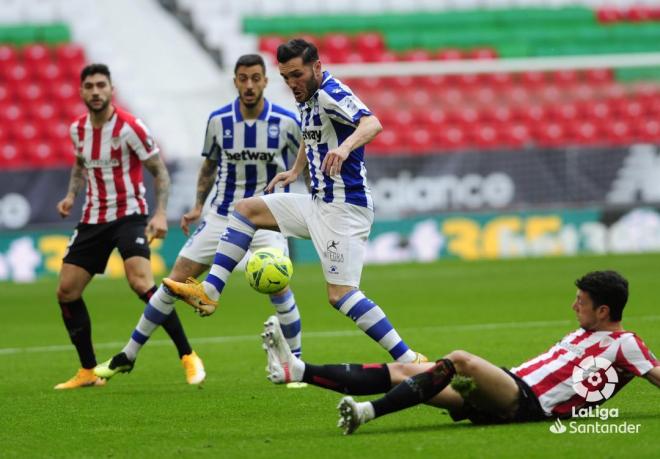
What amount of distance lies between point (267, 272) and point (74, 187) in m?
2.72

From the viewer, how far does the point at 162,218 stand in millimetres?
8922

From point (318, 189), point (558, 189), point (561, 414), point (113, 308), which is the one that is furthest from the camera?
point (558, 189)

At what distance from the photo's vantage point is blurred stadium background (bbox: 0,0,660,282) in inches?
809

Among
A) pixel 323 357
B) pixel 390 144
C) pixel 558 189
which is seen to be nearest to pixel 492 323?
pixel 323 357

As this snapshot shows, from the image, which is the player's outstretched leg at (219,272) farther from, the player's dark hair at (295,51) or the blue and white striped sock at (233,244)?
the player's dark hair at (295,51)

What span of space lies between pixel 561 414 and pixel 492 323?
5721 mm

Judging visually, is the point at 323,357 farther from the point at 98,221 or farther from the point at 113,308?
the point at 113,308

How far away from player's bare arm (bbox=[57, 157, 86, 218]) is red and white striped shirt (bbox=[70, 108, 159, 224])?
168mm

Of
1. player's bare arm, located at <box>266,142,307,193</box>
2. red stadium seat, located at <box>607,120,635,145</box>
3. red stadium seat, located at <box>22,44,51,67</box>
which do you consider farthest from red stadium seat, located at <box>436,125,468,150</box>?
player's bare arm, located at <box>266,142,307,193</box>

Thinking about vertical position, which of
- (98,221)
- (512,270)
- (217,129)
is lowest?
(512,270)

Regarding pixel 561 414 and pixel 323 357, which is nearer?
pixel 561 414

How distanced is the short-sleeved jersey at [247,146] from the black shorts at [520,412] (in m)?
3.01

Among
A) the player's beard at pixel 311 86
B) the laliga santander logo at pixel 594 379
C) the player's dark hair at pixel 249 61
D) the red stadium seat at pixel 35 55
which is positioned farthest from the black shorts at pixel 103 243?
the red stadium seat at pixel 35 55

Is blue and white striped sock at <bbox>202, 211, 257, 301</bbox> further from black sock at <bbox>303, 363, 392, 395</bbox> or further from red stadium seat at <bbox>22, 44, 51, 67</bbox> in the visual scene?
red stadium seat at <bbox>22, 44, 51, 67</bbox>
